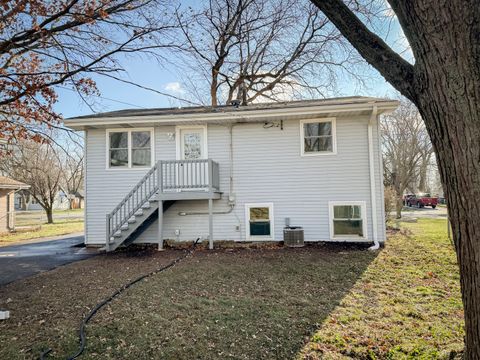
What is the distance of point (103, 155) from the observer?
995 centimetres

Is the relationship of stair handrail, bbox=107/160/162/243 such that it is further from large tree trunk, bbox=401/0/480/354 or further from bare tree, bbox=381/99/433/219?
bare tree, bbox=381/99/433/219

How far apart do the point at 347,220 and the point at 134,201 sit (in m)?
6.86

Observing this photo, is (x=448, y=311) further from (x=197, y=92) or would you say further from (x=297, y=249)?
(x=197, y=92)

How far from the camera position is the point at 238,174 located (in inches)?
376

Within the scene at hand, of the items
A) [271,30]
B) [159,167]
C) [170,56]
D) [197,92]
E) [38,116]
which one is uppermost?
[271,30]

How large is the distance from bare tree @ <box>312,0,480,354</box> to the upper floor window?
896 centimetres

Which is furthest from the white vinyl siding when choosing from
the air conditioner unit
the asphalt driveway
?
the asphalt driveway

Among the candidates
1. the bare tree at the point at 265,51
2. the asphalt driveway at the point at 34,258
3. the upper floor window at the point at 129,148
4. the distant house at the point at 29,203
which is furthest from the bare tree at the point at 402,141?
the distant house at the point at 29,203

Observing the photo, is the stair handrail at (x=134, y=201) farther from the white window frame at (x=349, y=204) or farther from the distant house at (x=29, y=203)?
the distant house at (x=29, y=203)

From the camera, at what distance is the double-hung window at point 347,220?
29.4 feet

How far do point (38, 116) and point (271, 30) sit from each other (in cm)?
1459

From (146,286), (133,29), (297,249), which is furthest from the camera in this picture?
(297,249)

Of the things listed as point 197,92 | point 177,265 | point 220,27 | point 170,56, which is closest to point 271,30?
point 220,27

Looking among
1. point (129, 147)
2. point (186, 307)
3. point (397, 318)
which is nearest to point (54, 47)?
→ point (129, 147)
